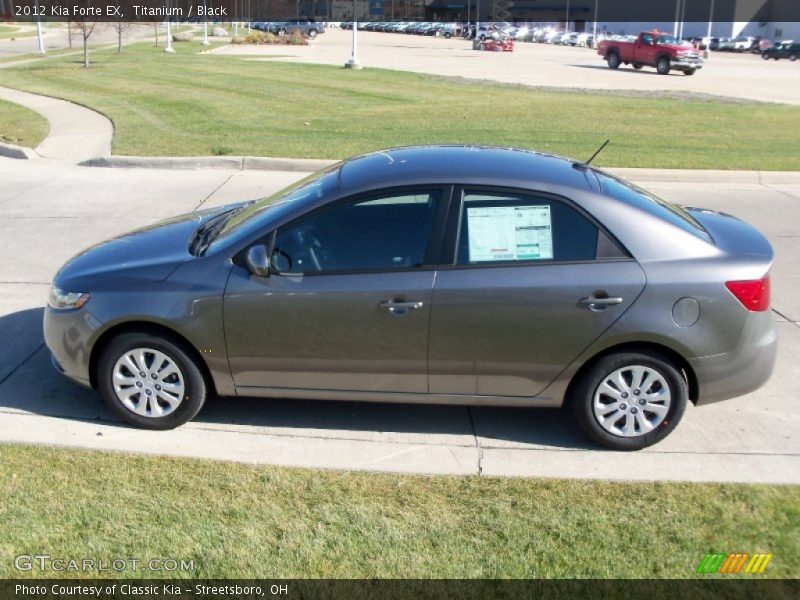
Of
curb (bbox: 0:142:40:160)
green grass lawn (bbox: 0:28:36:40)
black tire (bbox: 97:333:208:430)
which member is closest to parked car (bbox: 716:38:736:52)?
green grass lawn (bbox: 0:28:36:40)

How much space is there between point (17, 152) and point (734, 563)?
1259 cm

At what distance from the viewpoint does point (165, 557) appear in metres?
3.60

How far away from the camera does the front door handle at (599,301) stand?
14.5ft

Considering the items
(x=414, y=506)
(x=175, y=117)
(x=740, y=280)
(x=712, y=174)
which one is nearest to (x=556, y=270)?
(x=740, y=280)

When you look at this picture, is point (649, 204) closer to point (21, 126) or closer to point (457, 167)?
point (457, 167)

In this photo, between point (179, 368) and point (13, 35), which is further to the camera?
point (13, 35)

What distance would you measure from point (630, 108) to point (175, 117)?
1021 centimetres

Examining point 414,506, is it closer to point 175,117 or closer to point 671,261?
point 671,261

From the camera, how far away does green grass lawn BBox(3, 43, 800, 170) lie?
1323 centimetres

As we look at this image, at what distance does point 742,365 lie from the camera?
4.59 meters

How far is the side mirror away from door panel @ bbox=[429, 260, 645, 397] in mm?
943

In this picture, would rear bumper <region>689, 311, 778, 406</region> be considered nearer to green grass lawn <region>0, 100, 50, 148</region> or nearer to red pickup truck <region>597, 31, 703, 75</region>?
green grass lawn <region>0, 100, 50, 148</region>

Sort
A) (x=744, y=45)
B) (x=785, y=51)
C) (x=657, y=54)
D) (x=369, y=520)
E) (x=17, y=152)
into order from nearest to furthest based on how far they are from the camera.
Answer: (x=369, y=520) < (x=17, y=152) < (x=657, y=54) < (x=785, y=51) < (x=744, y=45)

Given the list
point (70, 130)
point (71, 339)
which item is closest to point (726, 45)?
point (70, 130)
